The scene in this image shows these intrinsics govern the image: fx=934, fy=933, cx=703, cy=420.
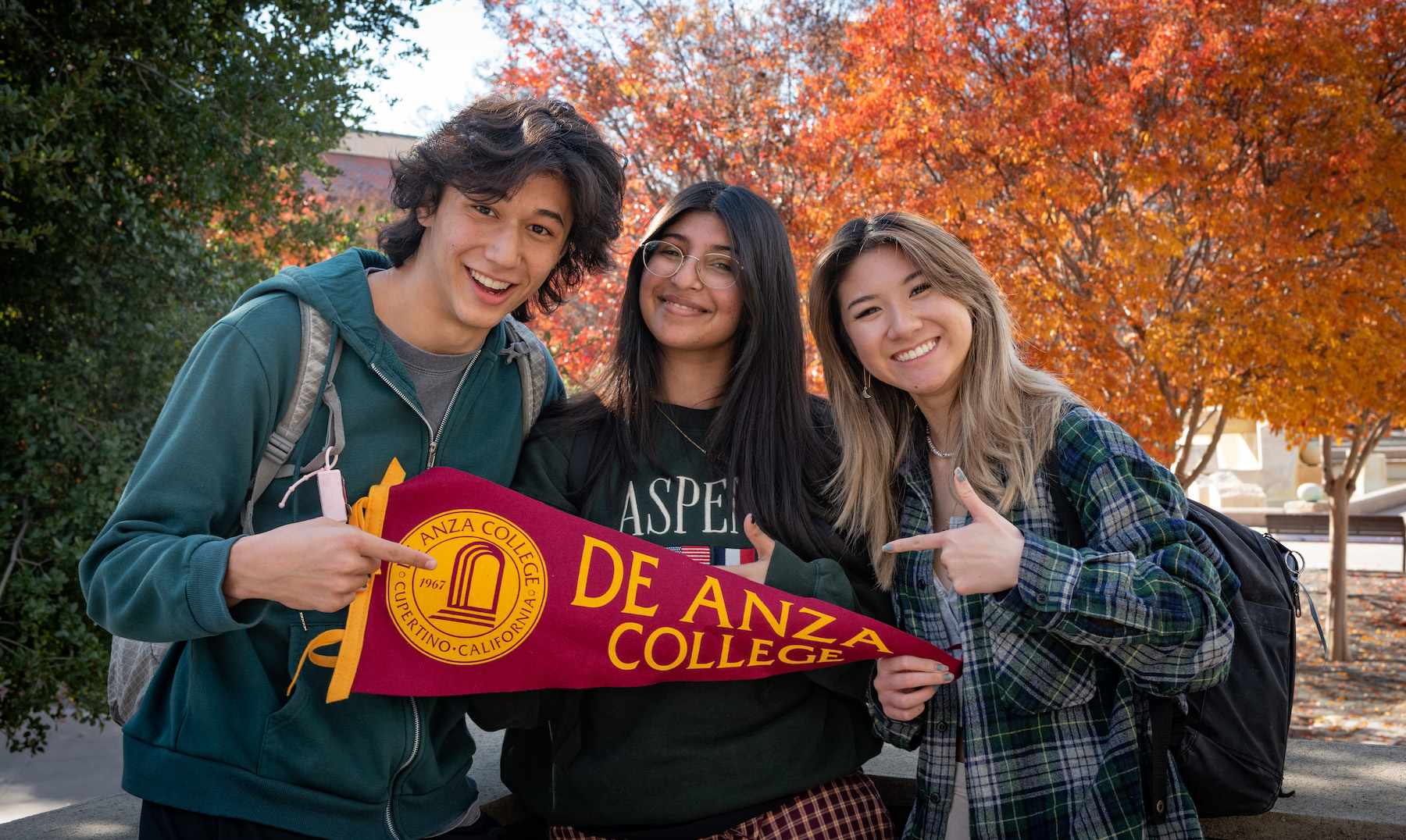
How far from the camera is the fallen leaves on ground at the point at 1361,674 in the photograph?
7.77 meters

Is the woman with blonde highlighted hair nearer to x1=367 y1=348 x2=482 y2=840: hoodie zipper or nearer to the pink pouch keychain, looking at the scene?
x1=367 y1=348 x2=482 y2=840: hoodie zipper

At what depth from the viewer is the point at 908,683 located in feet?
7.87

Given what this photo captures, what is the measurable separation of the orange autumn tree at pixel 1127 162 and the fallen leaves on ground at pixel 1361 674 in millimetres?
2608

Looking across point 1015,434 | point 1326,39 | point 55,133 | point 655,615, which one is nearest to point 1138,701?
point 1015,434

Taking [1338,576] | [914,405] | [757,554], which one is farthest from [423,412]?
[1338,576]

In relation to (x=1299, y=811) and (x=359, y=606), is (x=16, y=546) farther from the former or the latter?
(x=1299, y=811)

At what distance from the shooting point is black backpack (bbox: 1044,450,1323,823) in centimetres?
223

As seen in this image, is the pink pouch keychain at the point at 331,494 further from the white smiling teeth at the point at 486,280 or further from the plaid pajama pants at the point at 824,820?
the plaid pajama pants at the point at 824,820

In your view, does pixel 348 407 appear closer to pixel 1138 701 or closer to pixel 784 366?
pixel 784 366

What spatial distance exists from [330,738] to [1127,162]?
7.43m

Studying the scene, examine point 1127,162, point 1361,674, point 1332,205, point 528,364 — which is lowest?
point 1361,674

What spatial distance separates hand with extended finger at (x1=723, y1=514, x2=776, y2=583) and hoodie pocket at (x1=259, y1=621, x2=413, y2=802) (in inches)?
35.8

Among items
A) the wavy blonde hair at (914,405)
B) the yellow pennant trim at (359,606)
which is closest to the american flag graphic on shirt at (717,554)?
the wavy blonde hair at (914,405)

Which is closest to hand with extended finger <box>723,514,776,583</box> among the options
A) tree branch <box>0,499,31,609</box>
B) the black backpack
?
the black backpack
